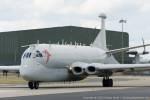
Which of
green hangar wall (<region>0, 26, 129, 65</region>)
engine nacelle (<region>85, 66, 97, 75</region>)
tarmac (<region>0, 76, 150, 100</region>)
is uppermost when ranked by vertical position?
green hangar wall (<region>0, 26, 129, 65</region>)

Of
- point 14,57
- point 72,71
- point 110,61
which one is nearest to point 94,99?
point 72,71

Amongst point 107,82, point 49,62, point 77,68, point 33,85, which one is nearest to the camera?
point 33,85

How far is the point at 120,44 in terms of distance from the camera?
466 ft

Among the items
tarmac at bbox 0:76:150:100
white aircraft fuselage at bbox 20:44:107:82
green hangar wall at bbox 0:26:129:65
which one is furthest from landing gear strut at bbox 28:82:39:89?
green hangar wall at bbox 0:26:129:65

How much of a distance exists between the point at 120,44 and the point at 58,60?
100064mm

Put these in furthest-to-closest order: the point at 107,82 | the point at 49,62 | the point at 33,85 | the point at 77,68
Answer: the point at 107,82
the point at 77,68
the point at 49,62
the point at 33,85

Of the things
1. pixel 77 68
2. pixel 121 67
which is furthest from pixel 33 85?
pixel 121 67

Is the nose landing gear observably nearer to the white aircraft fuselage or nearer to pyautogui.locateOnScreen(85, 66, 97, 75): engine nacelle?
the white aircraft fuselage

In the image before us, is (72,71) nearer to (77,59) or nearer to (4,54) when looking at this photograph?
(77,59)

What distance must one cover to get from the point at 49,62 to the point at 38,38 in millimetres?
87630

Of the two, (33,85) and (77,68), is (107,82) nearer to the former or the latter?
(77,68)

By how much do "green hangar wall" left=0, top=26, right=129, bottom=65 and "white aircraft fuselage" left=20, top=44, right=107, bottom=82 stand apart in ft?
260

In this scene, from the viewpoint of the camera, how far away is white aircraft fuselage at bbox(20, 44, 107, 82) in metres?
41.1

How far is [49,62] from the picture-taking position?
42062 mm
